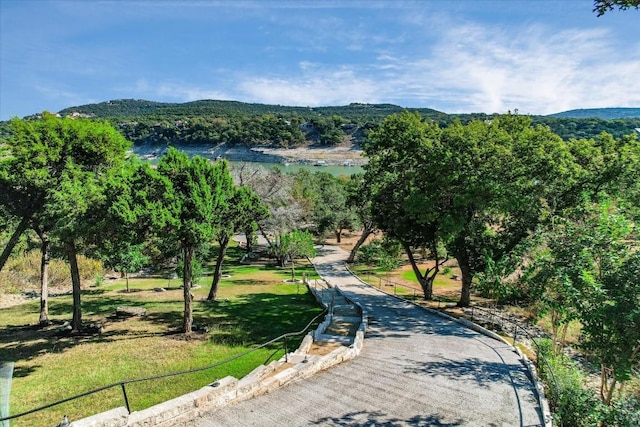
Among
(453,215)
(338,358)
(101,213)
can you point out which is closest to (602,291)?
(338,358)

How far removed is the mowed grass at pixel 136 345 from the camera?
11.0 metres

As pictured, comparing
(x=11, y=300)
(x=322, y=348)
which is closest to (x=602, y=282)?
(x=322, y=348)

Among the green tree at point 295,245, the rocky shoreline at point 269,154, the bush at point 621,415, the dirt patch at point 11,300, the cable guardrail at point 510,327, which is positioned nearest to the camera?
the bush at point 621,415

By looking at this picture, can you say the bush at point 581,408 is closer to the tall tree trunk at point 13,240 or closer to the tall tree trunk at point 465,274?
the tall tree trunk at point 465,274

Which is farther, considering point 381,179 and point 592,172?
point 381,179

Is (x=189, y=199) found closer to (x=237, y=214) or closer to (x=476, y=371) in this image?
(x=237, y=214)

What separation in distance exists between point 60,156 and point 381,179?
54.5 feet

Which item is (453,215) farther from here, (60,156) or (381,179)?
(60,156)

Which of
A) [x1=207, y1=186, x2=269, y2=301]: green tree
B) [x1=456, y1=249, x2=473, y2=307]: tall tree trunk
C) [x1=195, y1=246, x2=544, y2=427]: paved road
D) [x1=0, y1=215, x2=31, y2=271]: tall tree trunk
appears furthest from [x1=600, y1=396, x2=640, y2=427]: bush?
[x1=0, y1=215, x2=31, y2=271]: tall tree trunk

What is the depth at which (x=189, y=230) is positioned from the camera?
1484cm

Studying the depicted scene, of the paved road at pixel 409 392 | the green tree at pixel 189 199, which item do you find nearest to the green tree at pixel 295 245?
the green tree at pixel 189 199

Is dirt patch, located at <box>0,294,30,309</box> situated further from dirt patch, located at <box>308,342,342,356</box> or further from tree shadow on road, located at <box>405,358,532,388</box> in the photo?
tree shadow on road, located at <box>405,358,532,388</box>

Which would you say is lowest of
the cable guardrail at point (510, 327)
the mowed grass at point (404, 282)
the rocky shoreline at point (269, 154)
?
the mowed grass at point (404, 282)

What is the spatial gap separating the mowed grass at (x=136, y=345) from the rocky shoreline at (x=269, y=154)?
107 meters
